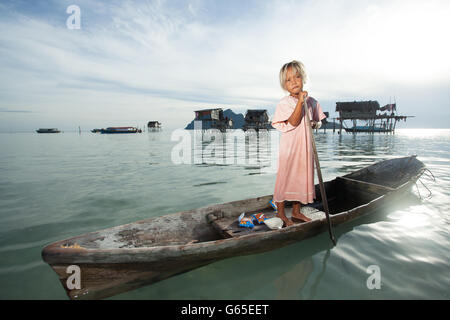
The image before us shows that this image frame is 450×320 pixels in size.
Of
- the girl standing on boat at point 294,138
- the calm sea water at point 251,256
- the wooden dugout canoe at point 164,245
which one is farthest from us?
the girl standing on boat at point 294,138

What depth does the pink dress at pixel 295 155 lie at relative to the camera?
2.75m

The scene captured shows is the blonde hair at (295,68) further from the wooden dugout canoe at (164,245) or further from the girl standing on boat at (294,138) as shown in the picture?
the wooden dugout canoe at (164,245)

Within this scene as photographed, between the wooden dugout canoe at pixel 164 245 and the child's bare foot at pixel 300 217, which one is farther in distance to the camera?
the child's bare foot at pixel 300 217

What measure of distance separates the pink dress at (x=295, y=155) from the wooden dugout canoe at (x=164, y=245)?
479 mm

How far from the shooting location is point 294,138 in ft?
9.20

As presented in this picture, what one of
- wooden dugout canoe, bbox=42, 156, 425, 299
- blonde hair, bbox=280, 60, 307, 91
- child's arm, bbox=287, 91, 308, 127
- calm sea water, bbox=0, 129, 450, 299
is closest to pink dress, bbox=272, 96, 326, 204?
child's arm, bbox=287, 91, 308, 127

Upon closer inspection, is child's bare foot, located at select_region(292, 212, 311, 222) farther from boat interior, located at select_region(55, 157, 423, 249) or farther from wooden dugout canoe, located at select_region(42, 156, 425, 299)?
boat interior, located at select_region(55, 157, 423, 249)

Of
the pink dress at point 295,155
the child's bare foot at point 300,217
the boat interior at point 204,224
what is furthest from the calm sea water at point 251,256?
the pink dress at point 295,155

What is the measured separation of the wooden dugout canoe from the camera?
76.3 inches

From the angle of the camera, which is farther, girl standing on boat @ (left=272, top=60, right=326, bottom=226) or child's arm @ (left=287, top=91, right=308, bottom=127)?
girl standing on boat @ (left=272, top=60, right=326, bottom=226)

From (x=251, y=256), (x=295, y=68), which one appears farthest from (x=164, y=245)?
(x=295, y=68)

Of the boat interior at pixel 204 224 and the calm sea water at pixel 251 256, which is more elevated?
the boat interior at pixel 204 224
